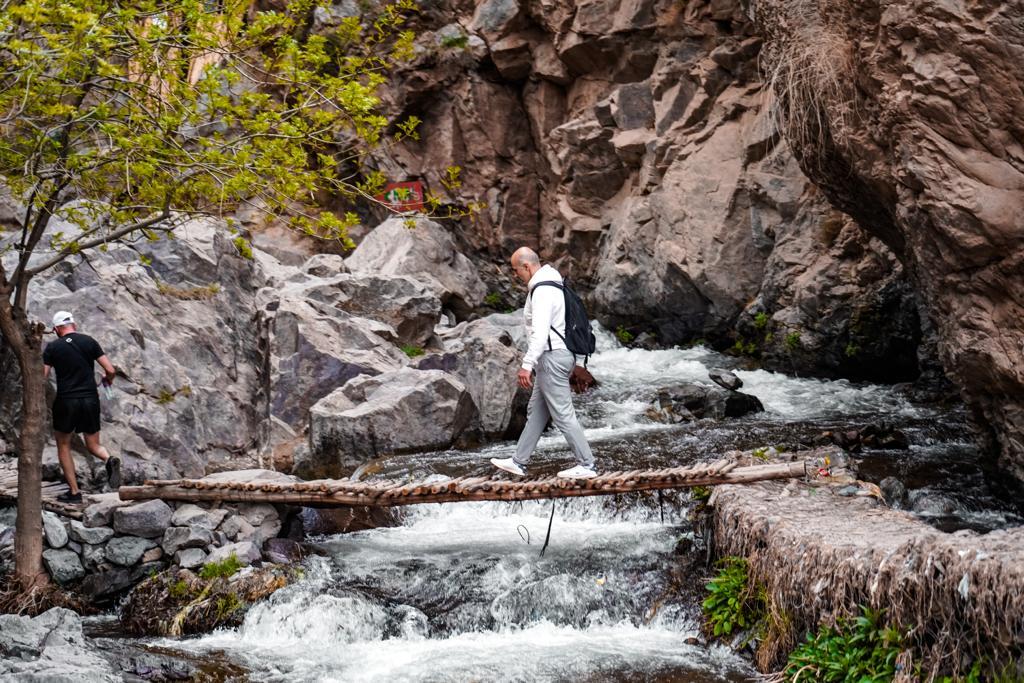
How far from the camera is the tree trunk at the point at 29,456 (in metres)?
9.04

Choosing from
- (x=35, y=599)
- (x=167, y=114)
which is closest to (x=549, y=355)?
(x=167, y=114)

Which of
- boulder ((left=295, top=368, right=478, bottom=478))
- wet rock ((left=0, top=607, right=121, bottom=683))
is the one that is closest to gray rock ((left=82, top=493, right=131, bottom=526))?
wet rock ((left=0, top=607, right=121, bottom=683))

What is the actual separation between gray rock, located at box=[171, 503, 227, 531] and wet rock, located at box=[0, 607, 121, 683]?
6.15ft

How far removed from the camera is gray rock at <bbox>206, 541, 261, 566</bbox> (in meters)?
9.60

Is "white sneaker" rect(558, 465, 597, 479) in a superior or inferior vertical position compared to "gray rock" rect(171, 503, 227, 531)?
superior

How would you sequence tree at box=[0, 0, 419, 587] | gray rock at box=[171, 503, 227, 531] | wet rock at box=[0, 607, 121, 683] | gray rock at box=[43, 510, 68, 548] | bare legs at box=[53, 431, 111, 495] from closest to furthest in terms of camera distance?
wet rock at box=[0, 607, 121, 683] < tree at box=[0, 0, 419, 587] < gray rock at box=[43, 510, 68, 548] < gray rock at box=[171, 503, 227, 531] < bare legs at box=[53, 431, 111, 495]

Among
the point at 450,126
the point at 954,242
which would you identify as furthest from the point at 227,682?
the point at 450,126

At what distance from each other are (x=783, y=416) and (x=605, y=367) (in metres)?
6.14

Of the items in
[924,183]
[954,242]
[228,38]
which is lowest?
[954,242]

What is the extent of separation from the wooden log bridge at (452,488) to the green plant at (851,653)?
2.63m

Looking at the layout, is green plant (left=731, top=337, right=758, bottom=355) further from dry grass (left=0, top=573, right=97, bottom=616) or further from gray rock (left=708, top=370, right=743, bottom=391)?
dry grass (left=0, top=573, right=97, bottom=616)

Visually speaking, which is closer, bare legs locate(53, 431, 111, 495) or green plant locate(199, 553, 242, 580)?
green plant locate(199, 553, 242, 580)

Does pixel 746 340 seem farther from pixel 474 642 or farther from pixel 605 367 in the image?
pixel 474 642

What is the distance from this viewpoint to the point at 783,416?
16.5 m
